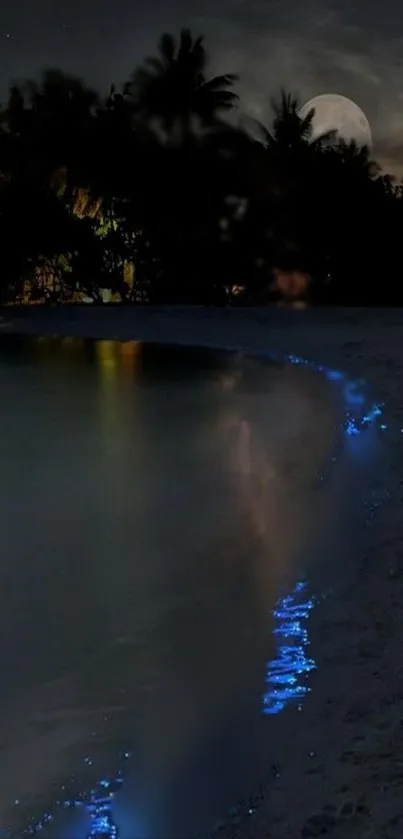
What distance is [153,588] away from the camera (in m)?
4.49

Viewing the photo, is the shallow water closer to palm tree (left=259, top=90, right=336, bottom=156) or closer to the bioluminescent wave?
the bioluminescent wave

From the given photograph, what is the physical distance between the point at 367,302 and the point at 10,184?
1217 centimetres

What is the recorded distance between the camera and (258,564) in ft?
15.8

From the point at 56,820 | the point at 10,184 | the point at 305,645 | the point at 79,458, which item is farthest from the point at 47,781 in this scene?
the point at 10,184

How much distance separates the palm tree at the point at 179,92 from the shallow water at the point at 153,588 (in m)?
24.8

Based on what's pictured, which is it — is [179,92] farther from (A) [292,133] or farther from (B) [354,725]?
(B) [354,725]

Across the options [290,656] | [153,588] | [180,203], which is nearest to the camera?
[290,656]

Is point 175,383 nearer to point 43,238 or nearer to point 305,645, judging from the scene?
point 305,645

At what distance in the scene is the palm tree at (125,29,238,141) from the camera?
33.1m

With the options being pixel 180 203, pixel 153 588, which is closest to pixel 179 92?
pixel 180 203

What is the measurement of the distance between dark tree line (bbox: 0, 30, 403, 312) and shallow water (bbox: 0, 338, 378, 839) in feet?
74.8

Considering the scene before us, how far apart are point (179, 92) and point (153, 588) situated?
3065cm

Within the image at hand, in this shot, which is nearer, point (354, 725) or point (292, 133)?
point (354, 725)

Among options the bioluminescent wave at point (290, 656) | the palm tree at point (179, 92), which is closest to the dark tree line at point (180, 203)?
the palm tree at point (179, 92)
